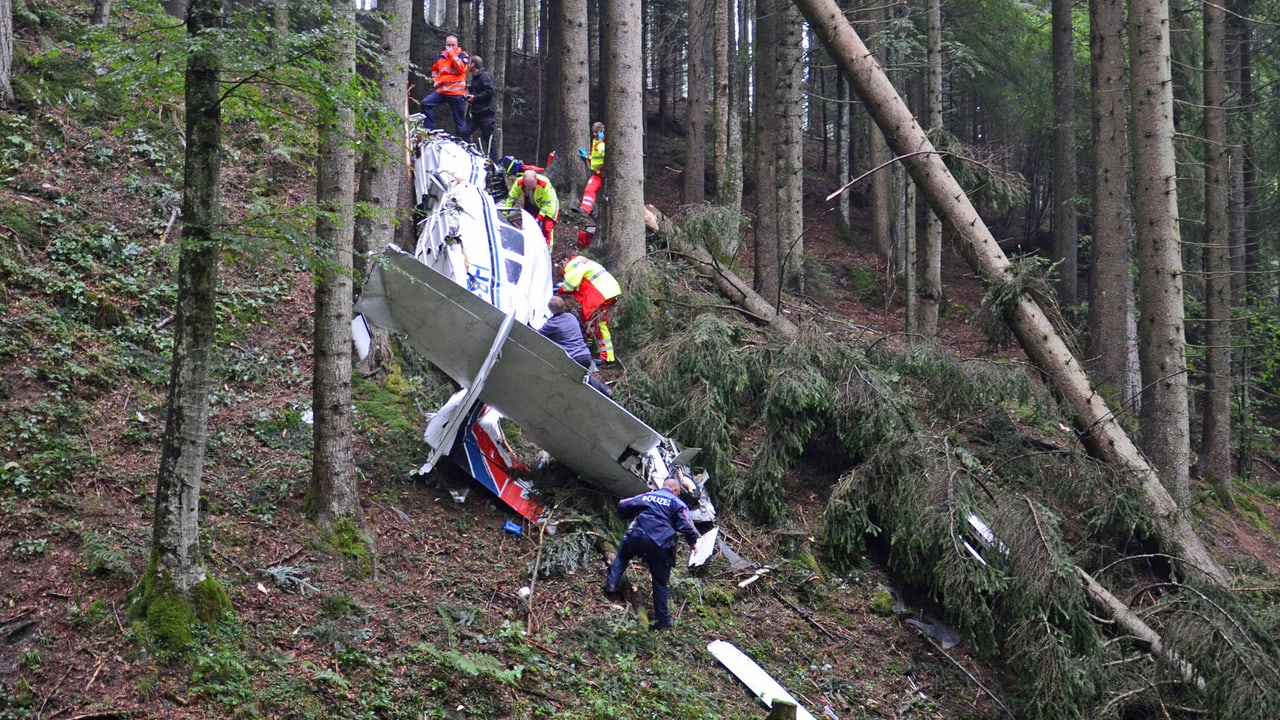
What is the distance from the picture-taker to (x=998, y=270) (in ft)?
32.7

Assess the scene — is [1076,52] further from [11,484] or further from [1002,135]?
[11,484]

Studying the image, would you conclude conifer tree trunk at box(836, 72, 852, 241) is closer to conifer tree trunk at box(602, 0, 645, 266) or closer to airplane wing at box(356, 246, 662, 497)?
conifer tree trunk at box(602, 0, 645, 266)

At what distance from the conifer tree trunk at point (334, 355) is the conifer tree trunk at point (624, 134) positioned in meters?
5.14

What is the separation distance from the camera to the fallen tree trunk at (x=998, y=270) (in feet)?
30.1

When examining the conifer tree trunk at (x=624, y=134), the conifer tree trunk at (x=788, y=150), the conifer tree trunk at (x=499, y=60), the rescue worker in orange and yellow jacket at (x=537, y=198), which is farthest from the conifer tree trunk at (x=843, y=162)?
the rescue worker in orange and yellow jacket at (x=537, y=198)

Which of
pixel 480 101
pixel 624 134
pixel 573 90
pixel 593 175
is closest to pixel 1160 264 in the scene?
pixel 624 134

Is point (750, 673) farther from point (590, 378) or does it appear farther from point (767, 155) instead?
point (767, 155)

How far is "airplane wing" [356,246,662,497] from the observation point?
741 centimetres

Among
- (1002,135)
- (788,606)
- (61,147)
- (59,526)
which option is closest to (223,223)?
(59,526)

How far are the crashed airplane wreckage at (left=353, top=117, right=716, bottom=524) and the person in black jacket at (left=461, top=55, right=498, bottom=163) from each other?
5359mm

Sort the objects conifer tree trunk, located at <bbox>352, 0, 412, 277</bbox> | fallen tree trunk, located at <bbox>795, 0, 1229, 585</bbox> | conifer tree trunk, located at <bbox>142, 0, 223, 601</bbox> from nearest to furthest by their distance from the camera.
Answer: conifer tree trunk, located at <bbox>142, 0, 223, 601</bbox> → conifer tree trunk, located at <bbox>352, 0, 412, 277</bbox> → fallen tree trunk, located at <bbox>795, 0, 1229, 585</bbox>

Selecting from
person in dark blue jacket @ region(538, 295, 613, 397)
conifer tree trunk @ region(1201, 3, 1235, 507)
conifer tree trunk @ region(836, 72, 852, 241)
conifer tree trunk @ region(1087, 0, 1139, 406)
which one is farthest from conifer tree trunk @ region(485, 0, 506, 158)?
conifer tree trunk @ region(1201, 3, 1235, 507)

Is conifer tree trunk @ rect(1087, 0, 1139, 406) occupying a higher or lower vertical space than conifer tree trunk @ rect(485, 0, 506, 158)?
lower

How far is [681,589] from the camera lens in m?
7.97
